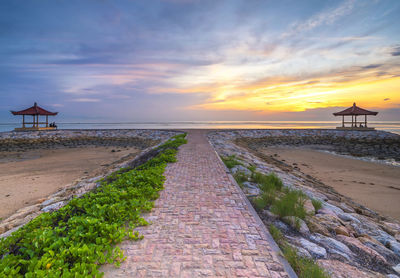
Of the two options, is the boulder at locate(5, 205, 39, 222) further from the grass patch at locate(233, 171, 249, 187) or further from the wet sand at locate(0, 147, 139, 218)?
the grass patch at locate(233, 171, 249, 187)

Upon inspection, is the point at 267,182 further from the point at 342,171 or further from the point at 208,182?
the point at 342,171

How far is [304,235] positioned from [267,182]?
2.56m

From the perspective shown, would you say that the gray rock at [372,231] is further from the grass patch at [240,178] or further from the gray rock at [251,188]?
the grass patch at [240,178]

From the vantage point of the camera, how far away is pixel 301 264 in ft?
8.82

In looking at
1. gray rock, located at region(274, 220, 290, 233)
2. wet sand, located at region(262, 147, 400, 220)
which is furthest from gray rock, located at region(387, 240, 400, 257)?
wet sand, located at region(262, 147, 400, 220)

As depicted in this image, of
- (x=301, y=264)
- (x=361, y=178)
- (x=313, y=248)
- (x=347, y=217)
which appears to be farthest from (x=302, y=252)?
(x=361, y=178)

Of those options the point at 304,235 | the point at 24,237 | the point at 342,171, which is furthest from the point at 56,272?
the point at 342,171

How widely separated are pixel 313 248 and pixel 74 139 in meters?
25.2

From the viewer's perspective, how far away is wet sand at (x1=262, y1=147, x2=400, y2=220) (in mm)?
6898

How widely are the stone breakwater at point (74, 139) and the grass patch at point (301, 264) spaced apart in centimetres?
1732

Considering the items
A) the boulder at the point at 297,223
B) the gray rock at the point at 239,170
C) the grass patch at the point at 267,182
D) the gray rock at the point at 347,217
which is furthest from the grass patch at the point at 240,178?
the gray rock at the point at 347,217

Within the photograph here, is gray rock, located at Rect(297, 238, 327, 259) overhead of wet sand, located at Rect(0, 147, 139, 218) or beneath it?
overhead

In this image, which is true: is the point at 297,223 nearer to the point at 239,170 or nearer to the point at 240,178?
the point at 240,178

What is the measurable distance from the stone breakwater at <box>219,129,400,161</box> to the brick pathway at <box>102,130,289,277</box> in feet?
57.6
